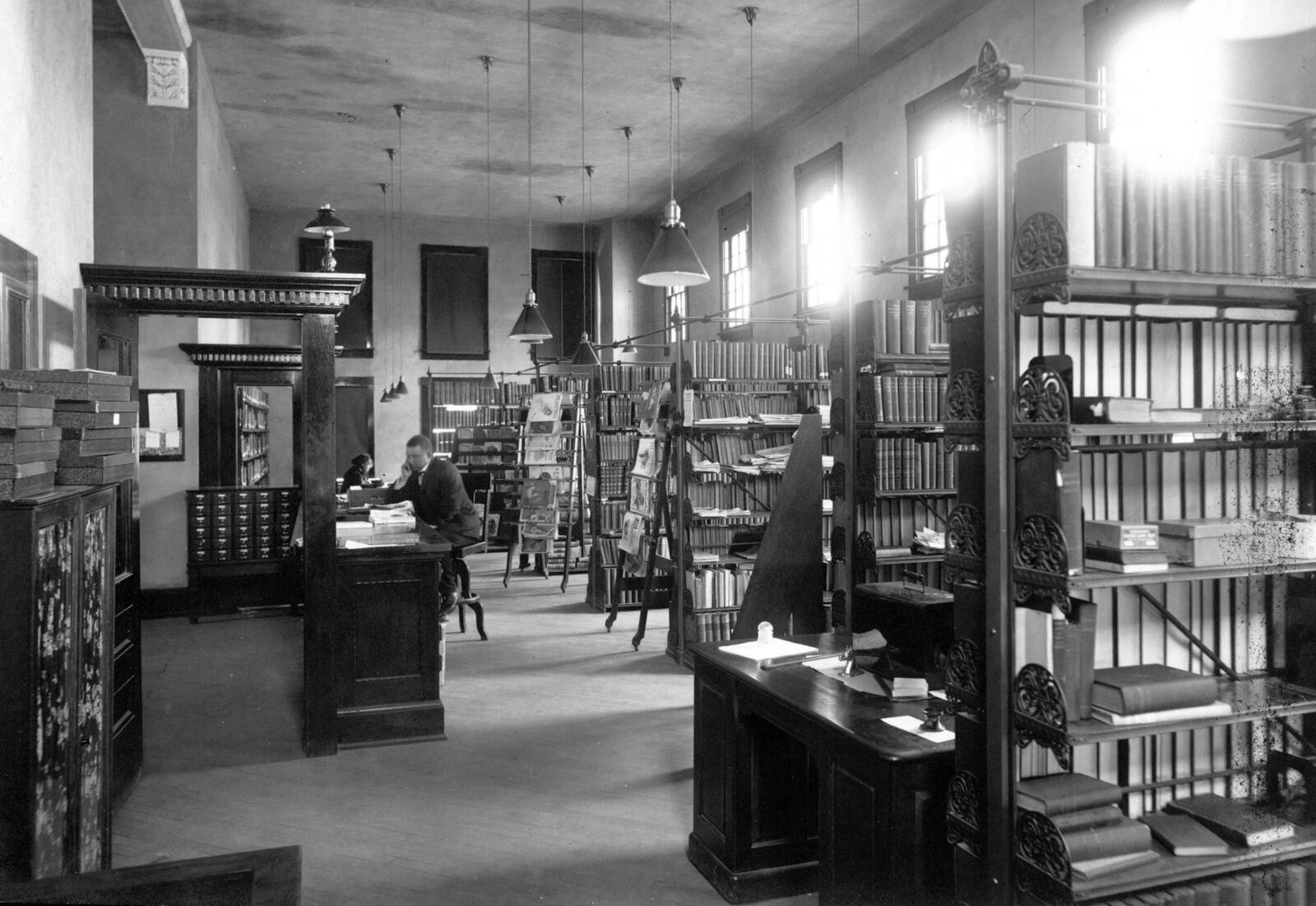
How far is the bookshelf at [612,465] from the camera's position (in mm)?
8977

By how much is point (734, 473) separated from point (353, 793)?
12.2 feet

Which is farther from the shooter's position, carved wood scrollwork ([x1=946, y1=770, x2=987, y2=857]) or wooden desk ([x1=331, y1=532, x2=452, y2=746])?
wooden desk ([x1=331, y1=532, x2=452, y2=746])

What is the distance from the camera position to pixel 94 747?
288 cm

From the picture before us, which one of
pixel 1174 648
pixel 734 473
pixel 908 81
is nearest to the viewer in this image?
pixel 1174 648

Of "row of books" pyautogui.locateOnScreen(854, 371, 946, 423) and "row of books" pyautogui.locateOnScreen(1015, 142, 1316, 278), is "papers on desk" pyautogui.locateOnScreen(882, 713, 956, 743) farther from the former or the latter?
"row of books" pyautogui.locateOnScreen(854, 371, 946, 423)

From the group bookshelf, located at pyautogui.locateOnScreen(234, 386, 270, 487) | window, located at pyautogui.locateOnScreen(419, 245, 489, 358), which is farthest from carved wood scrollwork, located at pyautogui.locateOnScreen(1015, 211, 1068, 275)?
window, located at pyautogui.locateOnScreen(419, 245, 489, 358)

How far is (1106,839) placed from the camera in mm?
2373

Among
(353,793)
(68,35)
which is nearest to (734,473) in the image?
(353,793)

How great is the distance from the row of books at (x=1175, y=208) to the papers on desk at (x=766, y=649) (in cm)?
181

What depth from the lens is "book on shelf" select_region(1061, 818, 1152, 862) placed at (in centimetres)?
234

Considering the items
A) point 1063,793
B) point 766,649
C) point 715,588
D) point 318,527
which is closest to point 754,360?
point 715,588

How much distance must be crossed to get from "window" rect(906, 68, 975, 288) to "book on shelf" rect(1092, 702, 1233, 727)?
18.5 ft

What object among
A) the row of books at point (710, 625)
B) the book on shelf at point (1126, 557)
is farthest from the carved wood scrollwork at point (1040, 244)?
the row of books at point (710, 625)

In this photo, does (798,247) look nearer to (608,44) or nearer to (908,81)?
(908,81)
